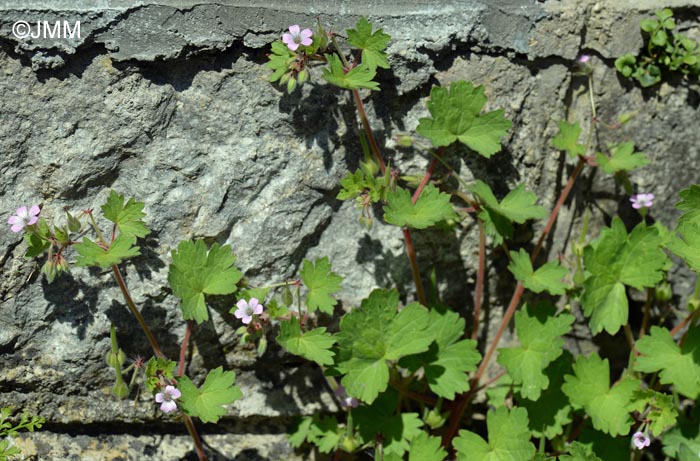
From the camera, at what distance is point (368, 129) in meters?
3.07

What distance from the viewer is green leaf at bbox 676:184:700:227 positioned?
2969 mm

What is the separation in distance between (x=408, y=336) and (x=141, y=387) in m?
1.16

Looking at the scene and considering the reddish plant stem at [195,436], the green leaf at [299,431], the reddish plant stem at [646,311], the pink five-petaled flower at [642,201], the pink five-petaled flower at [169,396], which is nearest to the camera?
the pink five-petaled flower at [169,396]

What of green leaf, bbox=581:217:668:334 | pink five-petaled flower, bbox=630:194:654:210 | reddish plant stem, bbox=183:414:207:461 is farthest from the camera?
pink five-petaled flower, bbox=630:194:654:210

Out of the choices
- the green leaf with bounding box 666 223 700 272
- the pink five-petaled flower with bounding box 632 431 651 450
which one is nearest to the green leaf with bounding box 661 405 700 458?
the pink five-petaled flower with bounding box 632 431 651 450

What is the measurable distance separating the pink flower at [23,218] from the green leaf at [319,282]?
1041 mm

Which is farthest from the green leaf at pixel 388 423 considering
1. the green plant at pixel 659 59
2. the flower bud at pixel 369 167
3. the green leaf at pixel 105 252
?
the green plant at pixel 659 59

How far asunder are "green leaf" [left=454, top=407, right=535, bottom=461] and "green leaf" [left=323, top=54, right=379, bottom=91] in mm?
1450

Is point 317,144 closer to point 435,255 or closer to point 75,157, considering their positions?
point 435,255

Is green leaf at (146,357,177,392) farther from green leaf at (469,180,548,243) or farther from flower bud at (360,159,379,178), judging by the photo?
green leaf at (469,180,548,243)

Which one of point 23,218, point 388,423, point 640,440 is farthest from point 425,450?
point 23,218

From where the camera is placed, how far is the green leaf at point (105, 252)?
2758mm

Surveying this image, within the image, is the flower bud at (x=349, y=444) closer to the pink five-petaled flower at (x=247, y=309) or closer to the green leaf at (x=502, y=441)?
the green leaf at (x=502, y=441)

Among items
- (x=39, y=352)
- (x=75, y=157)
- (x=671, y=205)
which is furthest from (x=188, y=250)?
(x=671, y=205)
